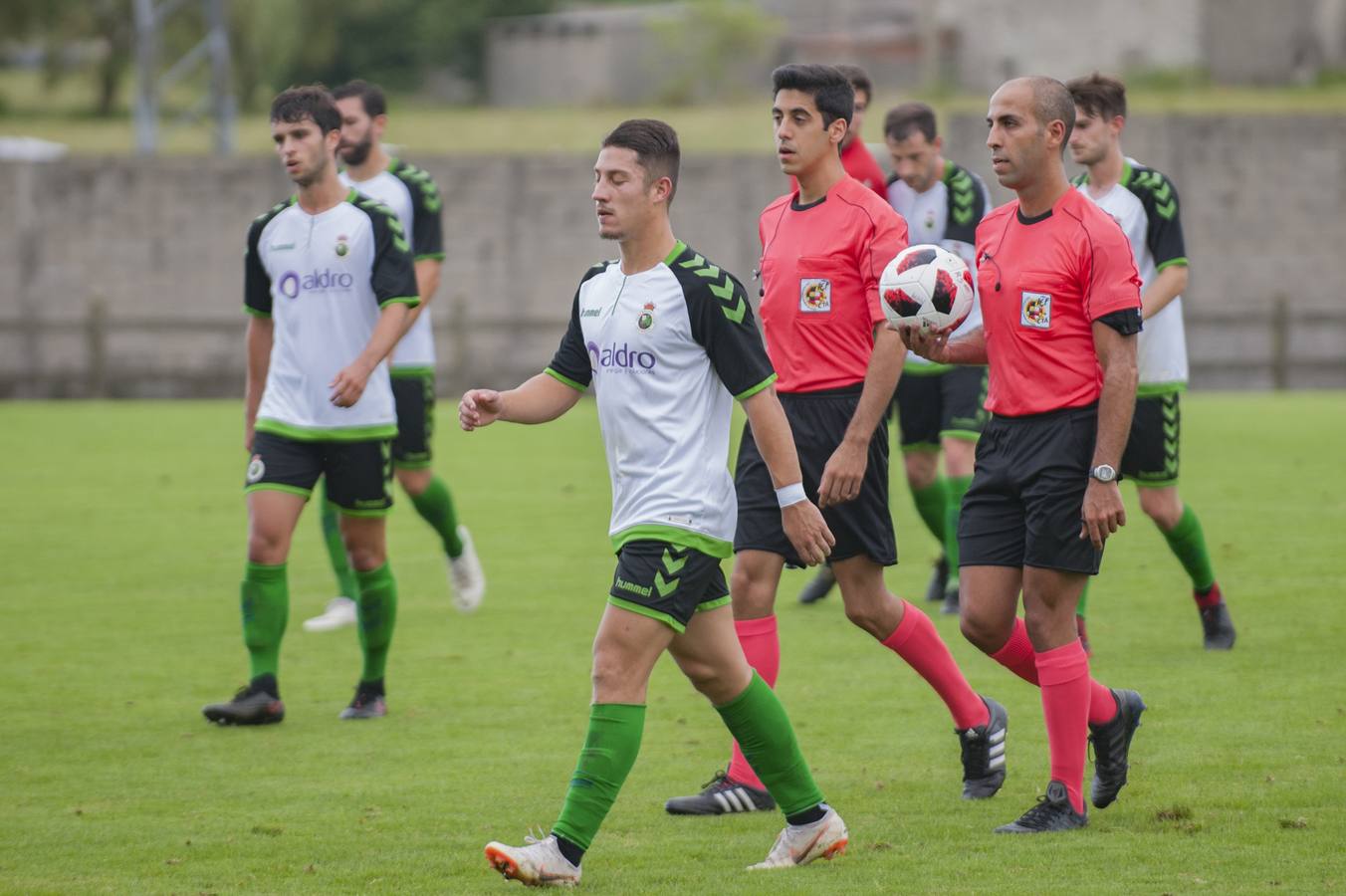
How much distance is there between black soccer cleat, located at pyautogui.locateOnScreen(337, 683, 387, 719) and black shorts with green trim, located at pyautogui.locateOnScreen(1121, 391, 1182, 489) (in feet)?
11.2

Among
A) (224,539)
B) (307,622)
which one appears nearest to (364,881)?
(307,622)

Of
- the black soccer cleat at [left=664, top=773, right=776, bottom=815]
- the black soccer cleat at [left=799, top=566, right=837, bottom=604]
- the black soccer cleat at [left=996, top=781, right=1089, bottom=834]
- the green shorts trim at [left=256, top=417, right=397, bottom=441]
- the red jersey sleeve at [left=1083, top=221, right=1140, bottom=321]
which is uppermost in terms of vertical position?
the red jersey sleeve at [left=1083, top=221, right=1140, bottom=321]

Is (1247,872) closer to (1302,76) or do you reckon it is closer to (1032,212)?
(1032,212)

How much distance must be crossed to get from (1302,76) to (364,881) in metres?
44.4

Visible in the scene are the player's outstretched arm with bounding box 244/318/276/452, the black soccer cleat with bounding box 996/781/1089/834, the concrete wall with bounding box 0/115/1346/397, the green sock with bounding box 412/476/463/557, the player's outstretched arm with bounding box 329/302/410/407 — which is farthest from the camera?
the concrete wall with bounding box 0/115/1346/397

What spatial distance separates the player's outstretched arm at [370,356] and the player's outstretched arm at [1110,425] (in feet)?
10.1

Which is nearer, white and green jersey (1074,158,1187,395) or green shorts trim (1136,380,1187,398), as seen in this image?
white and green jersey (1074,158,1187,395)

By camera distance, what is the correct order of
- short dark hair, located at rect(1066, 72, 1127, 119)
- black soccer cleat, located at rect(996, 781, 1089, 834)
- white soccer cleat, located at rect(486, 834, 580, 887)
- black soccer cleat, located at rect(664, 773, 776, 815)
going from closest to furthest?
white soccer cleat, located at rect(486, 834, 580, 887) → black soccer cleat, located at rect(996, 781, 1089, 834) → black soccer cleat, located at rect(664, 773, 776, 815) → short dark hair, located at rect(1066, 72, 1127, 119)

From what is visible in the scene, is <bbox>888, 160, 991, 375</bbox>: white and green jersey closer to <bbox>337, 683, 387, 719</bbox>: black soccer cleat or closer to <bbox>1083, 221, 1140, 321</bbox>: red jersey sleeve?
<bbox>337, 683, 387, 719</bbox>: black soccer cleat

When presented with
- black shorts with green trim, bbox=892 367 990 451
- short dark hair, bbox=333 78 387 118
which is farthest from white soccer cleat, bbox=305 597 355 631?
black shorts with green trim, bbox=892 367 990 451

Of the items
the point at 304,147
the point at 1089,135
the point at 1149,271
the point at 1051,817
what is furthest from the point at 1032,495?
the point at 304,147

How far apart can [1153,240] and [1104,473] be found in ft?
9.93

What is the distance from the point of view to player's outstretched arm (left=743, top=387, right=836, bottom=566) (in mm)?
5281

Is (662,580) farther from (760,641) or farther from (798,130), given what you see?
(798,130)
